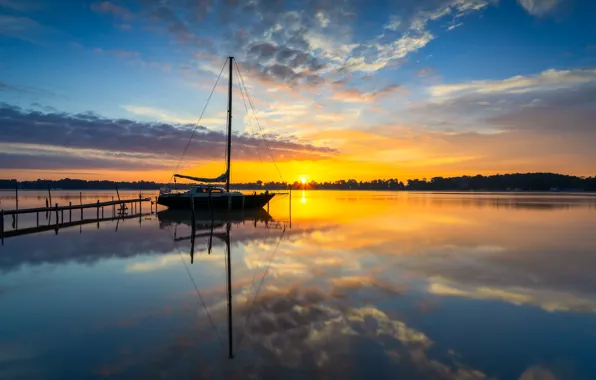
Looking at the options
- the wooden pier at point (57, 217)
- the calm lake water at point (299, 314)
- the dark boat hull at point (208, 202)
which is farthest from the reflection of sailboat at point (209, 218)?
the calm lake water at point (299, 314)

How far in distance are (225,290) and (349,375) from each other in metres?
5.73

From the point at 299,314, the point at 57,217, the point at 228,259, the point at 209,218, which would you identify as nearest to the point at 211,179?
the point at 209,218

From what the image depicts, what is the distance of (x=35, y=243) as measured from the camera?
19.1 m

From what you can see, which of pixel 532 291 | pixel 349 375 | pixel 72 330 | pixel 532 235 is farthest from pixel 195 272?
pixel 532 235

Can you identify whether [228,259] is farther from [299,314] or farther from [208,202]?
[208,202]

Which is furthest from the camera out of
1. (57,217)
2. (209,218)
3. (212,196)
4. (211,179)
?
(211,179)

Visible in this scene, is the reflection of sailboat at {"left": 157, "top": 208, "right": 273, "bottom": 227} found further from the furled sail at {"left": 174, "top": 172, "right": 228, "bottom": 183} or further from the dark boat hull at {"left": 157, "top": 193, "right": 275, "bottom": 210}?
the furled sail at {"left": 174, "top": 172, "right": 228, "bottom": 183}

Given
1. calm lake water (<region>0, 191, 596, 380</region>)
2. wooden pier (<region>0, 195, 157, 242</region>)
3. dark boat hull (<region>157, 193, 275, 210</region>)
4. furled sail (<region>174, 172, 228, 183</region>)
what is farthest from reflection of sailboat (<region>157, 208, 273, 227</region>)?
calm lake water (<region>0, 191, 596, 380</region>)

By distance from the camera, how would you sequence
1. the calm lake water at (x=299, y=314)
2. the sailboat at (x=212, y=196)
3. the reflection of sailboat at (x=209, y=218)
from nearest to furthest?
the calm lake water at (x=299, y=314), the reflection of sailboat at (x=209, y=218), the sailboat at (x=212, y=196)

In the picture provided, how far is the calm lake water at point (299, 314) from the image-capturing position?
5.96m

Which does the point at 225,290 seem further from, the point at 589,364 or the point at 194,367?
the point at 589,364

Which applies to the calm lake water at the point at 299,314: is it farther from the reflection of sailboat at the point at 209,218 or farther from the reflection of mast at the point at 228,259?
the reflection of sailboat at the point at 209,218

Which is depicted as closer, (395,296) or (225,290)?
(395,296)

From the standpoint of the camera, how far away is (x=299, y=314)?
27.3 ft
